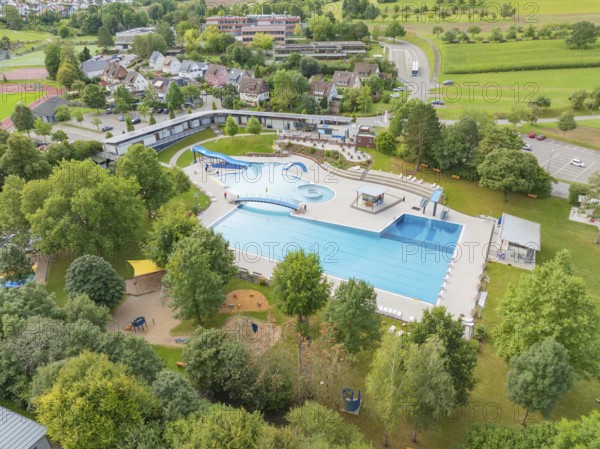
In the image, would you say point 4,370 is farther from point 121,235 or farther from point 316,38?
point 316,38

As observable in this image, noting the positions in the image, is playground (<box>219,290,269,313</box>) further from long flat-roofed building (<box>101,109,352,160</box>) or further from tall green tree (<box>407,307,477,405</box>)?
long flat-roofed building (<box>101,109,352,160</box>)

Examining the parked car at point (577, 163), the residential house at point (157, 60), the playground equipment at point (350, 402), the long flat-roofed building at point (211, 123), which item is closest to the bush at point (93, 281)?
the playground equipment at point (350, 402)

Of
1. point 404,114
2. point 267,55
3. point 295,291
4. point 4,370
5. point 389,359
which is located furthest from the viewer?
point 267,55

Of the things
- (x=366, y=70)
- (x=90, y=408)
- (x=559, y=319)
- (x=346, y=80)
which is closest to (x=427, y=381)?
(x=559, y=319)

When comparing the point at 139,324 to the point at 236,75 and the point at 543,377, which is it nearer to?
the point at 543,377

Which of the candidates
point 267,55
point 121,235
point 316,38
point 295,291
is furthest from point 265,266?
point 316,38
